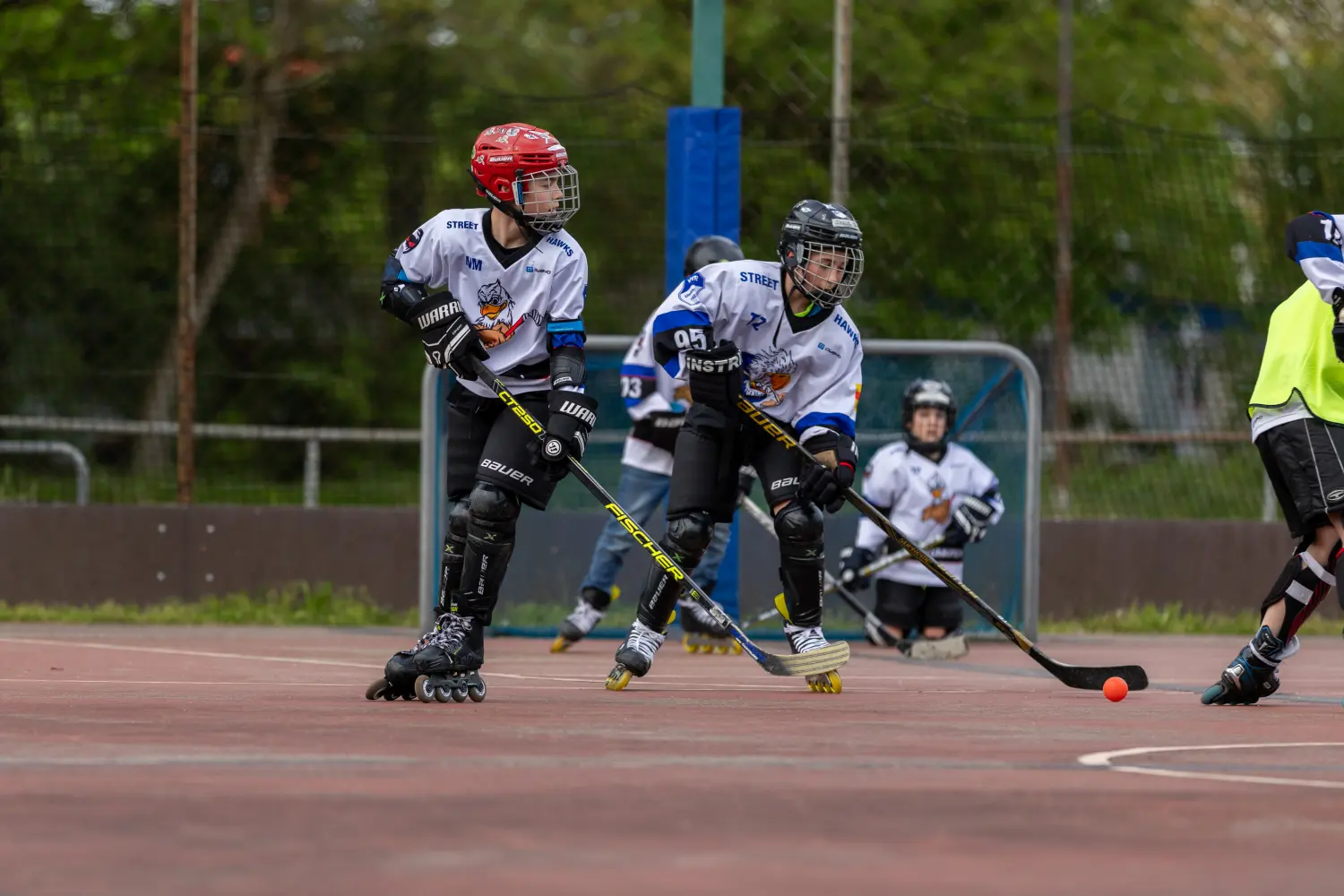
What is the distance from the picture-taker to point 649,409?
9492mm

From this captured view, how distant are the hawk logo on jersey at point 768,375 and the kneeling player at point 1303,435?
1445mm

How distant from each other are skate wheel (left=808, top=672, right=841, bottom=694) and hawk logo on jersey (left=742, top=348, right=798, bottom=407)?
2.88ft

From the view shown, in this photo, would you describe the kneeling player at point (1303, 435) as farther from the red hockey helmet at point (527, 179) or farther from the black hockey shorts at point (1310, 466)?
the red hockey helmet at point (527, 179)

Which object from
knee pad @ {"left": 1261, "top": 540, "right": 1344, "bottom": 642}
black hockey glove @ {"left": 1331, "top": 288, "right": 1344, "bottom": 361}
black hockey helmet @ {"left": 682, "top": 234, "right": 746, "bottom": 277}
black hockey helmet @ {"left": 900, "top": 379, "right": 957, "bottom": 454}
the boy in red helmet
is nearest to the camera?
black hockey glove @ {"left": 1331, "top": 288, "right": 1344, "bottom": 361}

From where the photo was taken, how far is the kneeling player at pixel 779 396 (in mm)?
6941

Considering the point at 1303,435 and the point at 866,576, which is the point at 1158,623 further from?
the point at 1303,435

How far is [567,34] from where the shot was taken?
2527 cm

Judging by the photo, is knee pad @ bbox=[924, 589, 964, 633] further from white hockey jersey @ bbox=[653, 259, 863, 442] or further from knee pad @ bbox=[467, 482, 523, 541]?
knee pad @ bbox=[467, 482, 523, 541]

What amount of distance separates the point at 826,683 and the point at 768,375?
99 cm

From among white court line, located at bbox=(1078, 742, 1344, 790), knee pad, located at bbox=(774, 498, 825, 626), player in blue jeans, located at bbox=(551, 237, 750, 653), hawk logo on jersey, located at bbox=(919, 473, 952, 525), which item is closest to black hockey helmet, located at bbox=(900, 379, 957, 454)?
hawk logo on jersey, located at bbox=(919, 473, 952, 525)

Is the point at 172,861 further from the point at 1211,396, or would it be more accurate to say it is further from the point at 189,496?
the point at 1211,396

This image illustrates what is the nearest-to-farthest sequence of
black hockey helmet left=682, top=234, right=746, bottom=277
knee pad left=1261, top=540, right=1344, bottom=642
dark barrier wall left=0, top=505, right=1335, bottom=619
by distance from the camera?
knee pad left=1261, top=540, right=1344, bottom=642, black hockey helmet left=682, top=234, right=746, bottom=277, dark barrier wall left=0, top=505, right=1335, bottom=619

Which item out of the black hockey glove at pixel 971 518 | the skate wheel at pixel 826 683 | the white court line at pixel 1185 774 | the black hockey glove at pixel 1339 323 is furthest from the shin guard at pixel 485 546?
the black hockey glove at pixel 971 518

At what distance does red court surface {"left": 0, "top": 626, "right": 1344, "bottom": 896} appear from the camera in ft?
10.2
